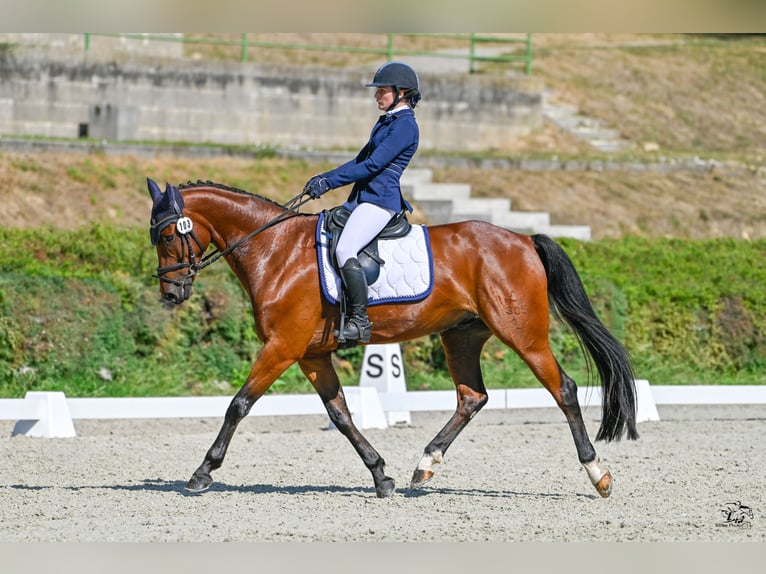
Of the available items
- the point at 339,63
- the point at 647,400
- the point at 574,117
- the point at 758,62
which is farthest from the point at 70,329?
the point at 758,62

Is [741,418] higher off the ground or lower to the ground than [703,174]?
lower

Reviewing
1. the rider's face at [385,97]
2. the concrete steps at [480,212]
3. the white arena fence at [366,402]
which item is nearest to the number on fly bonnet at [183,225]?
the rider's face at [385,97]

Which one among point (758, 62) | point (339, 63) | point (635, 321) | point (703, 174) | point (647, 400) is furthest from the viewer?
point (758, 62)

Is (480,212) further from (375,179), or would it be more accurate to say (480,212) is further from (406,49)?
(375,179)

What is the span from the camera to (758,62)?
25422 mm

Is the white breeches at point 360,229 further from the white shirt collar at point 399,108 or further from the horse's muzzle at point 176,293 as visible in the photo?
the horse's muzzle at point 176,293

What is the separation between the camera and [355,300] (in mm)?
7152

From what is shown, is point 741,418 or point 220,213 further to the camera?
point 741,418

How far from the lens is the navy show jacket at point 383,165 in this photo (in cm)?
718

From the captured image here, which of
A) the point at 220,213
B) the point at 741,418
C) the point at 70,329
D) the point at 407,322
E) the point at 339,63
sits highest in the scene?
the point at 339,63

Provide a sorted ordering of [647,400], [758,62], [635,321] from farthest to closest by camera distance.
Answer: [758,62] → [635,321] → [647,400]

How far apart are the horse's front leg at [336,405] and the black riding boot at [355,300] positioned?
0.43 m

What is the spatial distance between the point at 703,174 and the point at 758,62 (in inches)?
289

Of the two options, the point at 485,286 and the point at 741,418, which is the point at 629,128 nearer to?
the point at 741,418
